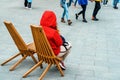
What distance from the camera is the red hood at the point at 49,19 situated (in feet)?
20.5

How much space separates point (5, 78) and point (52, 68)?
1103 mm

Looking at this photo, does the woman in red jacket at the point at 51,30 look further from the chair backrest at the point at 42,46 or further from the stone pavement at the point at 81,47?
the stone pavement at the point at 81,47

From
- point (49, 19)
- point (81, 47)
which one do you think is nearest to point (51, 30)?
point (49, 19)

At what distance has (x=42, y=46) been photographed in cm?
A: 626

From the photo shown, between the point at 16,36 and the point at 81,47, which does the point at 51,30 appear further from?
the point at 81,47

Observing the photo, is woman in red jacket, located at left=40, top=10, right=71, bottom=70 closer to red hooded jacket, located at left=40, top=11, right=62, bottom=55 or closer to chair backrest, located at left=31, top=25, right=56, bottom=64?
red hooded jacket, located at left=40, top=11, right=62, bottom=55

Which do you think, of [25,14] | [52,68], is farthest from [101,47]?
[25,14]

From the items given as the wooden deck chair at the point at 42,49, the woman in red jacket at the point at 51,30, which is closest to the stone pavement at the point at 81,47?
the wooden deck chair at the point at 42,49

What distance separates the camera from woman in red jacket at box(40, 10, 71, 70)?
6234mm

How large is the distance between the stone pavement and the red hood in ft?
3.44

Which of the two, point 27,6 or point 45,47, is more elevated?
point 45,47

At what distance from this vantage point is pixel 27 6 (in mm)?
16172

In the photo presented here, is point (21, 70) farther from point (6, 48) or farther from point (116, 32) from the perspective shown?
point (116, 32)

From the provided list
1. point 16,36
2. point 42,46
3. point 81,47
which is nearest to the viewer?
point 42,46
